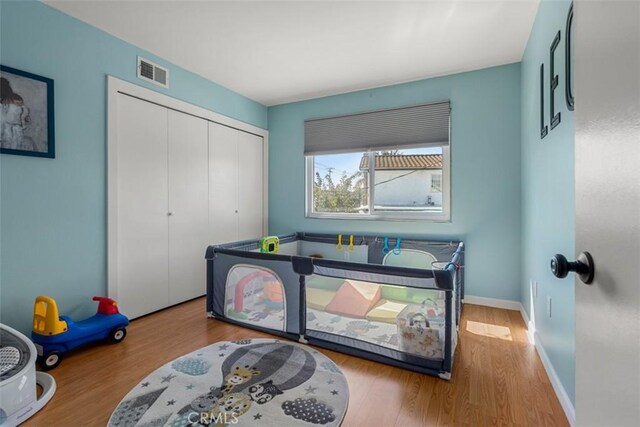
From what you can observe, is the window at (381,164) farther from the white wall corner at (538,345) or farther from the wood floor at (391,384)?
the wood floor at (391,384)

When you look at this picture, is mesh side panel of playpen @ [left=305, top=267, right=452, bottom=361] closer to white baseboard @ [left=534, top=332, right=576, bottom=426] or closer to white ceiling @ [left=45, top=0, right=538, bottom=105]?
white baseboard @ [left=534, top=332, right=576, bottom=426]

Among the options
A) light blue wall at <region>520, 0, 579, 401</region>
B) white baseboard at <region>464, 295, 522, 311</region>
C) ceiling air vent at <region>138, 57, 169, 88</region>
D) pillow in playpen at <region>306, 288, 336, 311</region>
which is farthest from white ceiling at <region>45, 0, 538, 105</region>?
white baseboard at <region>464, 295, 522, 311</region>

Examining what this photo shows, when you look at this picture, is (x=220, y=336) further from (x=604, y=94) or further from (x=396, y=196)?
(x=604, y=94)

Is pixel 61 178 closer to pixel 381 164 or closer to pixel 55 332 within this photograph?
pixel 55 332

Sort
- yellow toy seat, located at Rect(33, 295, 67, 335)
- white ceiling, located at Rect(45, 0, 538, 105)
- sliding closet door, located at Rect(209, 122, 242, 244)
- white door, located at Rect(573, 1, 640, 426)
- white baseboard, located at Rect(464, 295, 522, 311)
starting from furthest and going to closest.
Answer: sliding closet door, located at Rect(209, 122, 242, 244) → white baseboard, located at Rect(464, 295, 522, 311) → white ceiling, located at Rect(45, 0, 538, 105) → yellow toy seat, located at Rect(33, 295, 67, 335) → white door, located at Rect(573, 1, 640, 426)

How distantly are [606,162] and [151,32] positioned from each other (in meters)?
2.93

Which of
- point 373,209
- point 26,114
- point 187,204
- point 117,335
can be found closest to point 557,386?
point 373,209

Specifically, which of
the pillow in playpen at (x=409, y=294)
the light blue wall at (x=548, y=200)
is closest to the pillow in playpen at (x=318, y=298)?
the pillow in playpen at (x=409, y=294)

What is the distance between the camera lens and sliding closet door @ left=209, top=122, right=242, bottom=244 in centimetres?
338

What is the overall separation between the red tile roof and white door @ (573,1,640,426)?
259 centimetres

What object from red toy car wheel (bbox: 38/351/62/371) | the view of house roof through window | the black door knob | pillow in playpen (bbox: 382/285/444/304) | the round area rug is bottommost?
the round area rug

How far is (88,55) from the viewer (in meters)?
2.31

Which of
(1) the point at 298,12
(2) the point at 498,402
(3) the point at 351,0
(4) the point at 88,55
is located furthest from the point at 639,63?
(4) the point at 88,55

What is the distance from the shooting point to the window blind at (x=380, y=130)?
3.13m
